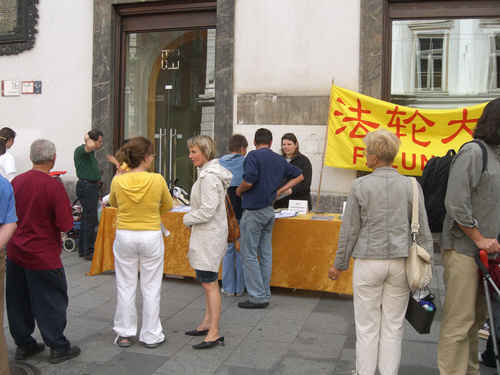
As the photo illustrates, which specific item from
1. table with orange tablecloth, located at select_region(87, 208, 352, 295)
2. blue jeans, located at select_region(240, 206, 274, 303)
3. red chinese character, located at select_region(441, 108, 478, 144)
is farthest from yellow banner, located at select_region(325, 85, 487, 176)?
blue jeans, located at select_region(240, 206, 274, 303)

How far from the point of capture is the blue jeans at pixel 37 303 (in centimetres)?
416

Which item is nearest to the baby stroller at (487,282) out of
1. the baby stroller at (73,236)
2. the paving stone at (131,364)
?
the paving stone at (131,364)

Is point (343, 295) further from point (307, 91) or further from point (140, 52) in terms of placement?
point (140, 52)

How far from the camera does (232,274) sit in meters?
6.09

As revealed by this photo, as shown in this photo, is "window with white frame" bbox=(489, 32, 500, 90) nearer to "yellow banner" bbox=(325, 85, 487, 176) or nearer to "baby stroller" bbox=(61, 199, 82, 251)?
"yellow banner" bbox=(325, 85, 487, 176)

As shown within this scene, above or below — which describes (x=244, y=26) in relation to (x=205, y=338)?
above

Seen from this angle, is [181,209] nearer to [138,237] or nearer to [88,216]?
[88,216]

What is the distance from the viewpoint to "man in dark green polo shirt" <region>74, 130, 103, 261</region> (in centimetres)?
788

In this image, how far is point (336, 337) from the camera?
486 cm

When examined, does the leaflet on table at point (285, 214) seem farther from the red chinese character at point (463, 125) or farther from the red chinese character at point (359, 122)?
the red chinese character at point (463, 125)

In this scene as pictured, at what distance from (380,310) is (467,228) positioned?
750mm

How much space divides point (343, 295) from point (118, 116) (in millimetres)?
5109

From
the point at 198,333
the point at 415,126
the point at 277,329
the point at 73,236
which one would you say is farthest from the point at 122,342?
the point at 415,126

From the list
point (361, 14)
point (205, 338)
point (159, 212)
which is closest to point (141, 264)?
point (159, 212)
